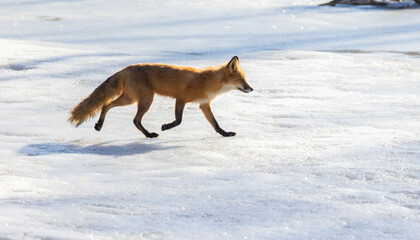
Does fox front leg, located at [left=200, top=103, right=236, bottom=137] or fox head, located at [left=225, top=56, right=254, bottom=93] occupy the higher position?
fox head, located at [left=225, top=56, right=254, bottom=93]

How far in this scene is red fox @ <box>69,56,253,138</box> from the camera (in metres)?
6.23

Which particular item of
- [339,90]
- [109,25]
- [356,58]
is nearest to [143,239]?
[339,90]

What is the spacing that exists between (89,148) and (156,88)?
43.9 inches

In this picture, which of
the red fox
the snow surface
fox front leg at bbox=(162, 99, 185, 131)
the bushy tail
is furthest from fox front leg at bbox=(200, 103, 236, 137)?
the bushy tail

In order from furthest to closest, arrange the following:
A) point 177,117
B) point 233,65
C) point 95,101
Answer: point 233,65 → point 177,117 → point 95,101

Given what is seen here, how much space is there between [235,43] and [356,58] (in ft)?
8.15

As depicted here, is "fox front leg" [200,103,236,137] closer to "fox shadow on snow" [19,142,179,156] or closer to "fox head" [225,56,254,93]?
"fox head" [225,56,254,93]

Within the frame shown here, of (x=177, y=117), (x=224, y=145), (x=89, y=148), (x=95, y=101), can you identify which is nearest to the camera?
(x=89, y=148)

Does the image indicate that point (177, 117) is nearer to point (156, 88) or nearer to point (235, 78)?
point (156, 88)

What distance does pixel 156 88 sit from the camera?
6.34 m

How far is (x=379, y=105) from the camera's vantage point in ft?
25.0

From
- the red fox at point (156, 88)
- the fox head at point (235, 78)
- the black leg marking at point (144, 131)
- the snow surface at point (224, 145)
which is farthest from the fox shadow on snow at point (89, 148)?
the fox head at point (235, 78)

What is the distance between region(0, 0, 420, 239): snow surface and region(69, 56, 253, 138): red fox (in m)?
0.19

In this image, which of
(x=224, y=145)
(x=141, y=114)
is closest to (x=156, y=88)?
(x=141, y=114)
